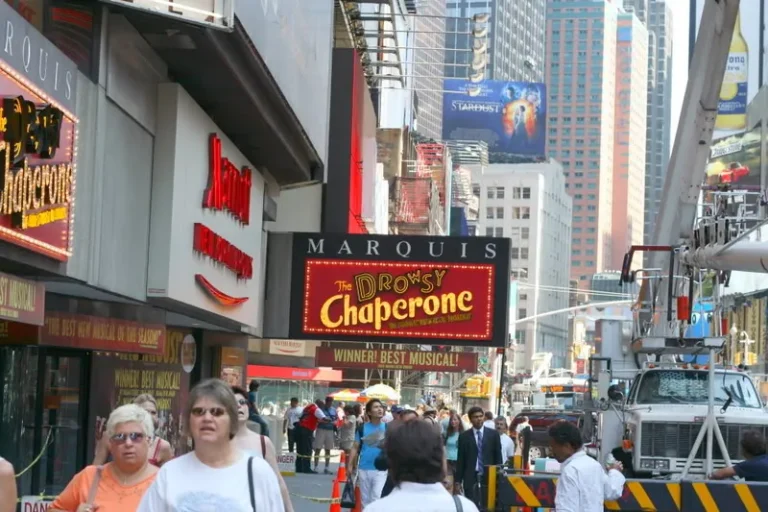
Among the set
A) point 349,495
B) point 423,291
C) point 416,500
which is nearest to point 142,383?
point 349,495

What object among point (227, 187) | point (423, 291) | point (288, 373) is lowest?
point (288, 373)

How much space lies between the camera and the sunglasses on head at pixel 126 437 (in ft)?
24.4

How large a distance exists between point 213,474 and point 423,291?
20094 millimetres

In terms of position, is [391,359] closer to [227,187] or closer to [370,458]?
[227,187]

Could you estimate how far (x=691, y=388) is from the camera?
74.5ft

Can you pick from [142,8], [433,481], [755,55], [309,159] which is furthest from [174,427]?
[755,55]

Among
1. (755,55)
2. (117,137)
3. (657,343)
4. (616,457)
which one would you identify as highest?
(755,55)

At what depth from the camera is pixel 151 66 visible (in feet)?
57.3

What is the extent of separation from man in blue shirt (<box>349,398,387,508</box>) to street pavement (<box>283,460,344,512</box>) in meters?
4.57

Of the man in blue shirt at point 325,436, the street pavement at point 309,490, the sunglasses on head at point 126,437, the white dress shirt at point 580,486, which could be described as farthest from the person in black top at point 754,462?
the man in blue shirt at point 325,436

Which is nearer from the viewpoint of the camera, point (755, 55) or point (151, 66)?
point (151, 66)

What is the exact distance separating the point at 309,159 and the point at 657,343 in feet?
26.1

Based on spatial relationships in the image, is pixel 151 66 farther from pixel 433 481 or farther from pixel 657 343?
Result: pixel 433 481

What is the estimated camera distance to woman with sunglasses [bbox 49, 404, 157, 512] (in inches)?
289
